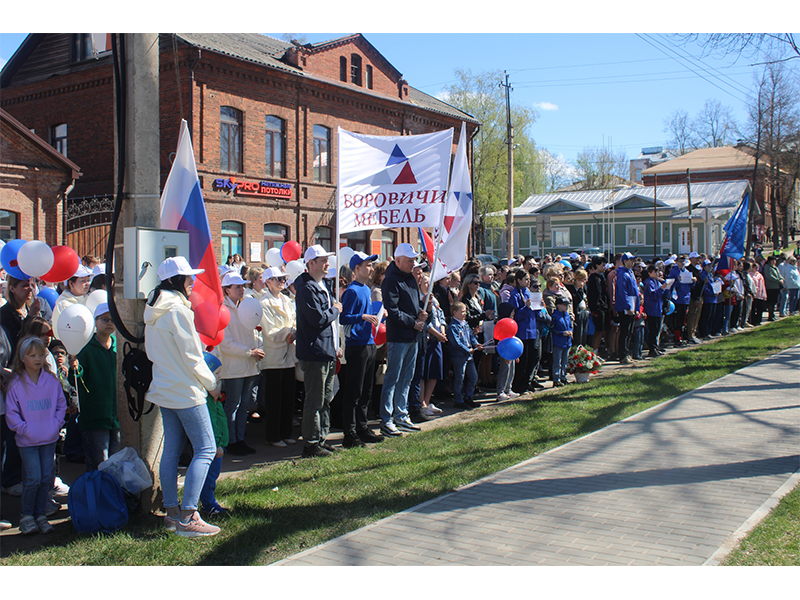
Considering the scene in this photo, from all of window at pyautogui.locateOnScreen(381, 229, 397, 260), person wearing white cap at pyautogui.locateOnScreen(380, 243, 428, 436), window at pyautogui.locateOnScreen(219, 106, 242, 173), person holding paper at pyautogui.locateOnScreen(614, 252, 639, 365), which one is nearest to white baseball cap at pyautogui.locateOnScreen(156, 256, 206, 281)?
person wearing white cap at pyautogui.locateOnScreen(380, 243, 428, 436)

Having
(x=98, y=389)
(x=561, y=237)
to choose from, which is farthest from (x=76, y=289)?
(x=561, y=237)

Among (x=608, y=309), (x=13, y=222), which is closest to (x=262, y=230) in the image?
(x=13, y=222)

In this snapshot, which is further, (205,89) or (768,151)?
(768,151)

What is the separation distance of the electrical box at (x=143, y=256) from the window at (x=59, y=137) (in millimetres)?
28358

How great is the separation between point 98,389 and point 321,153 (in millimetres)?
26521

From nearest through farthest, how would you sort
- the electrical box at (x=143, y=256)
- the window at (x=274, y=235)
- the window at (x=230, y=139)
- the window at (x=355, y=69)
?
the electrical box at (x=143, y=256) → the window at (x=230, y=139) → the window at (x=274, y=235) → the window at (x=355, y=69)

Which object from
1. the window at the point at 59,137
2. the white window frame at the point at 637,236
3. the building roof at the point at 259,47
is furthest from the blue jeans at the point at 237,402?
the white window frame at the point at 637,236

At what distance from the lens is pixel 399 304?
8117mm

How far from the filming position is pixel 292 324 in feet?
26.9

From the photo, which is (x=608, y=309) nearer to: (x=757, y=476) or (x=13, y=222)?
(x=757, y=476)

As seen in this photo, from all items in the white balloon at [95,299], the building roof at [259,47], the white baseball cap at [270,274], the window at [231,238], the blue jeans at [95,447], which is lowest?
the blue jeans at [95,447]

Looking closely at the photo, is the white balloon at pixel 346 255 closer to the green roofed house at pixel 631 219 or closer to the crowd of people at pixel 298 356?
the crowd of people at pixel 298 356

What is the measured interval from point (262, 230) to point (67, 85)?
10.7 metres

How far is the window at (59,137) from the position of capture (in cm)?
2992
